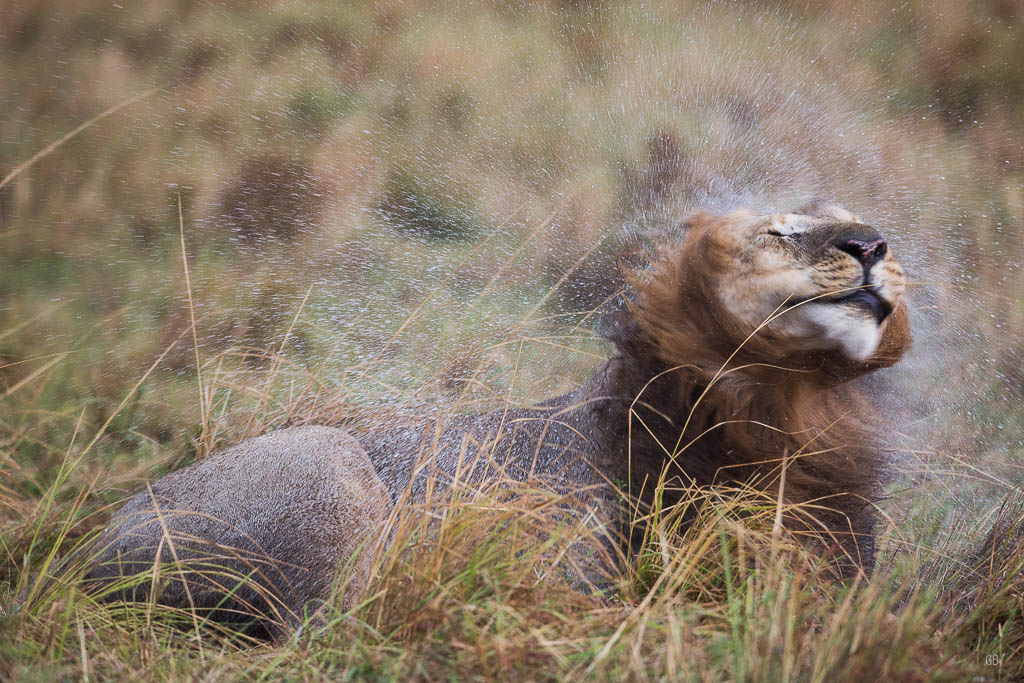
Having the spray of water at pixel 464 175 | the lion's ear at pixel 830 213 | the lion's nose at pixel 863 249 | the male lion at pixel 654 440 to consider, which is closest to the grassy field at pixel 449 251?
the spray of water at pixel 464 175

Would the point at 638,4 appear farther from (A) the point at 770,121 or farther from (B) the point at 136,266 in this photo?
(B) the point at 136,266

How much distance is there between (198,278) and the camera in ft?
9.00

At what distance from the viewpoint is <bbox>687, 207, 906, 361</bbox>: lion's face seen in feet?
4.94

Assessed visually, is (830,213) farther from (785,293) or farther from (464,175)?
(464,175)

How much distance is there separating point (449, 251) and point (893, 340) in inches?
62.9

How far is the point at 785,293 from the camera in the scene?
1544mm

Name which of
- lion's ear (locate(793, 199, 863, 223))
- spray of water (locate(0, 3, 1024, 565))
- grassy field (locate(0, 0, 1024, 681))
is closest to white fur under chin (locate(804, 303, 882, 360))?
lion's ear (locate(793, 199, 863, 223))

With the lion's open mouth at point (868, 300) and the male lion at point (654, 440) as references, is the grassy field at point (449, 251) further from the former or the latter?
the lion's open mouth at point (868, 300)

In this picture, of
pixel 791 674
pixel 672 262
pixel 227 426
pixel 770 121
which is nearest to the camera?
pixel 791 674

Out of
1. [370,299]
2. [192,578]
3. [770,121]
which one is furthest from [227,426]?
[770,121]

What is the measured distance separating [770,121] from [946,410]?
124 centimetres

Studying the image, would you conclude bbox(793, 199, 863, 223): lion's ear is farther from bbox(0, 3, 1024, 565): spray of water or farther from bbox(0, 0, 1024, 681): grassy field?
bbox(0, 3, 1024, 565): spray of water

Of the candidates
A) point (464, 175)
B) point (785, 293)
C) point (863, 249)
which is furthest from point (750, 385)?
point (464, 175)

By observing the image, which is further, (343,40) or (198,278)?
(343,40)
